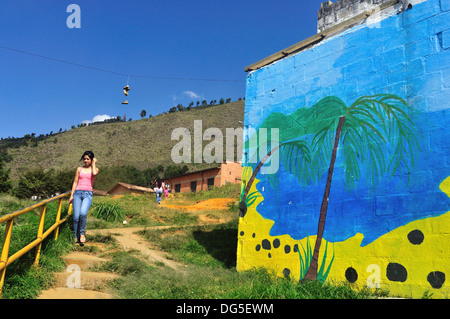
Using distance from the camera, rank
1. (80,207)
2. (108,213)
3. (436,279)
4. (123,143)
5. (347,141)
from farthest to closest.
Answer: (123,143), (108,213), (80,207), (347,141), (436,279)

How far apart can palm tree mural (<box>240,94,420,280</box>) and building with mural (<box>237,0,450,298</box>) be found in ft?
0.06

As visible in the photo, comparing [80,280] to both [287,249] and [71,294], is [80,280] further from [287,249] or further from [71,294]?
[287,249]

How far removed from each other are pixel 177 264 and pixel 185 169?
45.8 metres

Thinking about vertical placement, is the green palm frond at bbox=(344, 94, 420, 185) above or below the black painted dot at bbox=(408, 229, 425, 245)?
above

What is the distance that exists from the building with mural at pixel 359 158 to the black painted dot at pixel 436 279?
1 cm

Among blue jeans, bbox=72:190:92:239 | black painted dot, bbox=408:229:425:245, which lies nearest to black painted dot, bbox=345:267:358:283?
black painted dot, bbox=408:229:425:245

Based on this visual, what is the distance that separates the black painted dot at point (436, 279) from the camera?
172 inches

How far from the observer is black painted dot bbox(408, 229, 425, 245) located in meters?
4.70

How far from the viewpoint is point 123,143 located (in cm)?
7081

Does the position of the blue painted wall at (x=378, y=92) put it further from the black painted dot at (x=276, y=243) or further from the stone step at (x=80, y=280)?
the stone step at (x=80, y=280)

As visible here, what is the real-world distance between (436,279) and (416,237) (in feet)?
1.86

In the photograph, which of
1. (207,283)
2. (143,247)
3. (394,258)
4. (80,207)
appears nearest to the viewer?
(394,258)

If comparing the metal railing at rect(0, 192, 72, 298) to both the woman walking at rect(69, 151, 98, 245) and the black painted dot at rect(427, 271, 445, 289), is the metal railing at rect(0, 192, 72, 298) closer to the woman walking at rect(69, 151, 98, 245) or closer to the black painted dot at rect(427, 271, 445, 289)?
the woman walking at rect(69, 151, 98, 245)

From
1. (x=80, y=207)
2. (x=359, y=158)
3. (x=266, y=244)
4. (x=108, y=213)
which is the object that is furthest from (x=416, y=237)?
(x=108, y=213)
